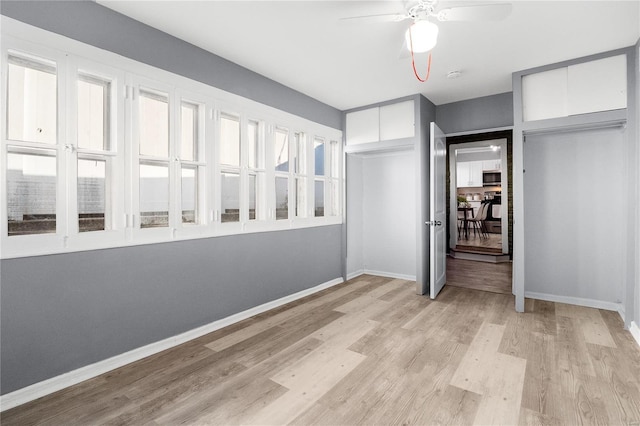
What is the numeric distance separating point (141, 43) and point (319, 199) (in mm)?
2778

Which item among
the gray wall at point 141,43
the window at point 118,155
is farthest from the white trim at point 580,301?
the gray wall at point 141,43

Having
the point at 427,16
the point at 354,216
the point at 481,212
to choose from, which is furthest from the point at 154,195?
the point at 481,212

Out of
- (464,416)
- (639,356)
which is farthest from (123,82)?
(639,356)

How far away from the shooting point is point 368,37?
2746mm

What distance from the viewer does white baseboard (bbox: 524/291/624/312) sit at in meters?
3.43

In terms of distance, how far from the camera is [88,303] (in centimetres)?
220

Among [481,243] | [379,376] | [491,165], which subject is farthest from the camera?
[491,165]

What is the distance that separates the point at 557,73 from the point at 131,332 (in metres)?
4.78

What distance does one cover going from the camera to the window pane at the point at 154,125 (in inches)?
102

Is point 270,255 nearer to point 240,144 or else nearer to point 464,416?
point 240,144

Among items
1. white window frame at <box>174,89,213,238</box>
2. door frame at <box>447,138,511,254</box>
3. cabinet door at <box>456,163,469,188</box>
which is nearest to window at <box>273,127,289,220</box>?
white window frame at <box>174,89,213,238</box>

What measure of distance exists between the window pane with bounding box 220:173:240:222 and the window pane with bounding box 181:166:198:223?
28cm

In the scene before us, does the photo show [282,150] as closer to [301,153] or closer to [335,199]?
[301,153]

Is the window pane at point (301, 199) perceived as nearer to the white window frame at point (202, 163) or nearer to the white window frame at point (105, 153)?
the white window frame at point (202, 163)
